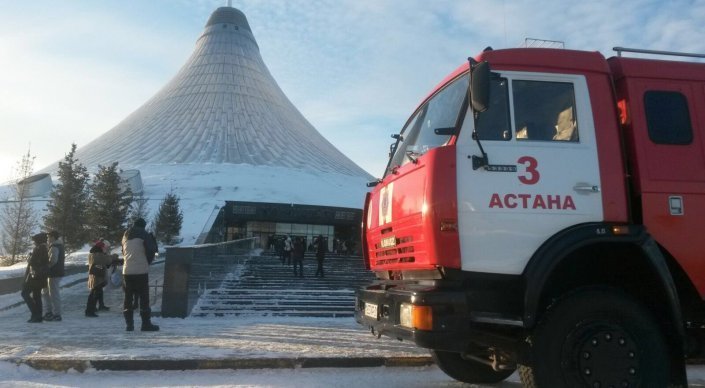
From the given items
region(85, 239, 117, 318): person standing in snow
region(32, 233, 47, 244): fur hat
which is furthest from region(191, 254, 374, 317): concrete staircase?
region(32, 233, 47, 244): fur hat

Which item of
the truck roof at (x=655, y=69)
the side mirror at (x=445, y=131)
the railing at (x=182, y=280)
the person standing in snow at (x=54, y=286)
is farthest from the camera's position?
the railing at (x=182, y=280)

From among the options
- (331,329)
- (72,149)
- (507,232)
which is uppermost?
(72,149)

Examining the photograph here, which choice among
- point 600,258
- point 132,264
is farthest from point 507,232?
point 132,264

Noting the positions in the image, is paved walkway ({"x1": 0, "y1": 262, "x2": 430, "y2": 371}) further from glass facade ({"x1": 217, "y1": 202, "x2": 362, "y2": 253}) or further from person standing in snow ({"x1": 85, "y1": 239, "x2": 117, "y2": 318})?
glass facade ({"x1": 217, "y1": 202, "x2": 362, "y2": 253})

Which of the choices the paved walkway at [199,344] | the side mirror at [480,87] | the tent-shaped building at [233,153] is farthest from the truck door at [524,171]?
the tent-shaped building at [233,153]

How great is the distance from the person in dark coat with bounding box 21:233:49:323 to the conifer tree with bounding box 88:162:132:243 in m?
16.6

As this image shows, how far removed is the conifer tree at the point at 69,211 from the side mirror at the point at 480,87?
22160mm

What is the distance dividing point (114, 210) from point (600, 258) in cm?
2499

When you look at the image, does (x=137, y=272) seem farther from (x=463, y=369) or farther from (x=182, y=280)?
(x=463, y=369)

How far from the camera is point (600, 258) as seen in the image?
3832 mm

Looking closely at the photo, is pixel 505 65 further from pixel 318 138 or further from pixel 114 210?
pixel 318 138

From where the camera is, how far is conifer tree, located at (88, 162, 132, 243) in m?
24.6

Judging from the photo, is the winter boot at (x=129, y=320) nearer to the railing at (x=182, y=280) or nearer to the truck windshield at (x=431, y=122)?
the railing at (x=182, y=280)

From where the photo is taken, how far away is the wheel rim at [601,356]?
3.51m
